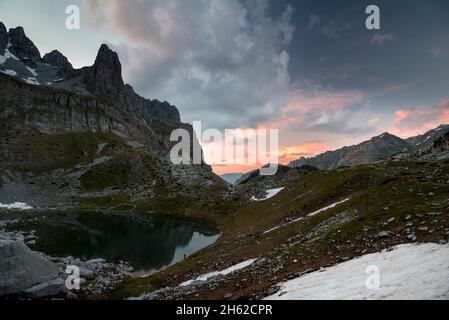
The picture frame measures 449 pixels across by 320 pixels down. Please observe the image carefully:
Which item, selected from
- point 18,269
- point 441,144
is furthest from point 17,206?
point 441,144

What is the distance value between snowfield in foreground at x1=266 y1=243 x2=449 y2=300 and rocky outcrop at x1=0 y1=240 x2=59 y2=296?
26.6 meters

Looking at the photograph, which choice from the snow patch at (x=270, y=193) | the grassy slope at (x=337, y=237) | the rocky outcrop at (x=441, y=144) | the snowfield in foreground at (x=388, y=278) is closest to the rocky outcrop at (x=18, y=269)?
the grassy slope at (x=337, y=237)

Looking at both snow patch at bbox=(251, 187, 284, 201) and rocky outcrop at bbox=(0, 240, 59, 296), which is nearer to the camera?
rocky outcrop at bbox=(0, 240, 59, 296)

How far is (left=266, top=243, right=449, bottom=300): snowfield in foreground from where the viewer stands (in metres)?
15.4

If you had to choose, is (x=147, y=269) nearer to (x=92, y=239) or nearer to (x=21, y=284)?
(x=21, y=284)

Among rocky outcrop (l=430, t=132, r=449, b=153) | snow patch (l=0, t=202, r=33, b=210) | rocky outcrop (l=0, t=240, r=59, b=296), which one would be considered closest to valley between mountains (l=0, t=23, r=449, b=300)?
rocky outcrop (l=0, t=240, r=59, b=296)

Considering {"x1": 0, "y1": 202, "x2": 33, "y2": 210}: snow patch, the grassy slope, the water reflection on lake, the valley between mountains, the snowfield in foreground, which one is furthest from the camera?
{"x1": 0, "y1": 202, "x2": 33, "y2": 210}: snow patch

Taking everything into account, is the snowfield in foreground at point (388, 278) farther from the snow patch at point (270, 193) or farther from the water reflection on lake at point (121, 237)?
the snow patch at point (270, 193)

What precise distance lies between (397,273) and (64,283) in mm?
33095

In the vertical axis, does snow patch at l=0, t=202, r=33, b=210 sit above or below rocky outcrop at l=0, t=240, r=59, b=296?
above

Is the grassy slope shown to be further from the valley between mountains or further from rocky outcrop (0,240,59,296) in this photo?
rocky outcrop (0,240,59,296)

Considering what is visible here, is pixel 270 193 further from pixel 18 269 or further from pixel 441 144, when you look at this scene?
pixel 18 269

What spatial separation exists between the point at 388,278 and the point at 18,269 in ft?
114

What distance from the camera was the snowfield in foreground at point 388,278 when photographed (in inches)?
605
